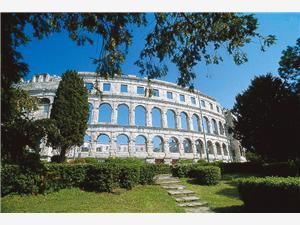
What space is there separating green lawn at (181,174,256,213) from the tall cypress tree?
49.6ft

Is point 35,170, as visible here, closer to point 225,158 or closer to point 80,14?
point 80,14

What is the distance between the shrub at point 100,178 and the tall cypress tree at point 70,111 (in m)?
14.0

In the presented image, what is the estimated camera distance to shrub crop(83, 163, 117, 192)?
1263 cm

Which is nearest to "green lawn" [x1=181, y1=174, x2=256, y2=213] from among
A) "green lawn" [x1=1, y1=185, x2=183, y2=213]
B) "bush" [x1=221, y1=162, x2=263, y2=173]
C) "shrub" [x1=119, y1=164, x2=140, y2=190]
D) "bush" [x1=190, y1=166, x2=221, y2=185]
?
"bush" [x1=190, y1=166, x2=221, y2=185]

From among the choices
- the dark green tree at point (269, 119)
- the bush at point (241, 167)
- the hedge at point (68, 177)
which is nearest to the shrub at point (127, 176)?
the hedge at point (68, 177)

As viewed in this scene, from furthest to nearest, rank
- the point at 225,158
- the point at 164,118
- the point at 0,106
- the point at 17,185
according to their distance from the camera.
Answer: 1. the point at 225,158
2. the point at 164,118
3. the point at 17,185
4. the point at 0,106

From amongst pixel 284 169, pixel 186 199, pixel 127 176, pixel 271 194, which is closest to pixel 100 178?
pixel 127 176

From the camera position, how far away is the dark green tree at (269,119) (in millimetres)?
20641

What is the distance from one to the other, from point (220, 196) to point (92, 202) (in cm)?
742

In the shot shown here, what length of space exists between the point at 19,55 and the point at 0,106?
1.53m

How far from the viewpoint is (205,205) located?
37.3 feet

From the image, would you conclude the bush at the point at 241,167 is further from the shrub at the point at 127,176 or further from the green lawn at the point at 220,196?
the shrub at the point at 127,176

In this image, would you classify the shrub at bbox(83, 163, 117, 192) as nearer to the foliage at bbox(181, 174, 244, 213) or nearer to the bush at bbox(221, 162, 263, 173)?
the foliage at bbox(181, 174, 244, 213)
